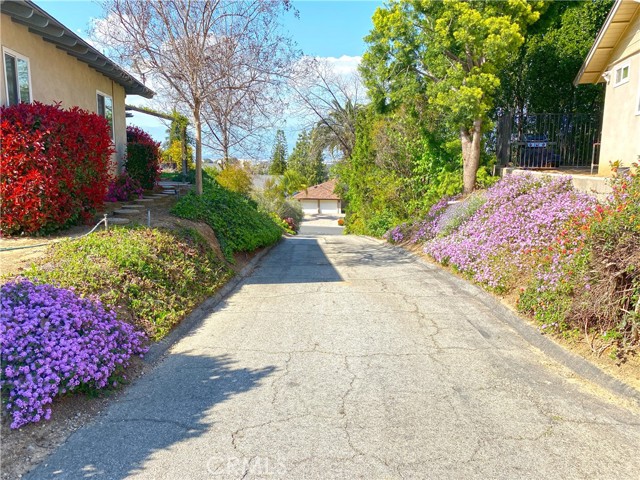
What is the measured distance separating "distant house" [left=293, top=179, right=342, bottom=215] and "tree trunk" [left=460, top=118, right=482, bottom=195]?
47.9 metres

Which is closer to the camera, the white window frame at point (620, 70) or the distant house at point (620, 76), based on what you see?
the distant house at point (620, 76)

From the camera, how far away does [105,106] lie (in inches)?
534

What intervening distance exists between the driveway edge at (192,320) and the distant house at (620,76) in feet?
29.1

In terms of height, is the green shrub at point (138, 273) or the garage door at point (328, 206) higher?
the green shrub at point (138, 273)

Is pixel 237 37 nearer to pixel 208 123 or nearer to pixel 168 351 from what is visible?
pixel 208 123

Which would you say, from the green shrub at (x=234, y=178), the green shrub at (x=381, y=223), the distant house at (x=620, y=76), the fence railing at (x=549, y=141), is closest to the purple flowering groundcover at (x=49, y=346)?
the distant house at (x=620, y=76)

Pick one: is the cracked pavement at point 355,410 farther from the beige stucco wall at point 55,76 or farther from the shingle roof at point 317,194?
the shingle roof at point 317,194

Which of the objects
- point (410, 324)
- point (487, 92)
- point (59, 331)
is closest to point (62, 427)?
point (59, 331)

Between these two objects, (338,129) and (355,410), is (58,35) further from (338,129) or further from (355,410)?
(338,129)

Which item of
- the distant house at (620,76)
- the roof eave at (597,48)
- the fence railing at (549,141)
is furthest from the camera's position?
the fence railing at (549,141)

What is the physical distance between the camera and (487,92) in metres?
13.3

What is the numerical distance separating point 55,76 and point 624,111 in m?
13.1

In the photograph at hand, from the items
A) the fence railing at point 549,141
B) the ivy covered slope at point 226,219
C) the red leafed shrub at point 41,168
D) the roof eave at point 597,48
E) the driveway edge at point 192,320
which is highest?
the roof eave at point 597,48

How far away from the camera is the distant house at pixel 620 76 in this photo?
10609mm
